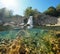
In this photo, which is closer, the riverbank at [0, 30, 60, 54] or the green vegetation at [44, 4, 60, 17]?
the riverbank at [0, 30, 60, 54]

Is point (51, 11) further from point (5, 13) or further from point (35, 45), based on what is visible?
point (35, 45)

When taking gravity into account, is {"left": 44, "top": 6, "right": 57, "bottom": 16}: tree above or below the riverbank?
above

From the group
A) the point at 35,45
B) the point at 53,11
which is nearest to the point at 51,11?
the point at 53,11

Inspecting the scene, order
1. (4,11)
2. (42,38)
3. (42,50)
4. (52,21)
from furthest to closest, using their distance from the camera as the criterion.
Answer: (4,11) → (52,21) → (42,38) → (42,50)

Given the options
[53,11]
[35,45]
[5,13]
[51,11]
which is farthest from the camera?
[5,13]

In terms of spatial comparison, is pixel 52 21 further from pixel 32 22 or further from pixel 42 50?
pixel 42 50

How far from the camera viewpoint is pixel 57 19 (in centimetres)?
3656

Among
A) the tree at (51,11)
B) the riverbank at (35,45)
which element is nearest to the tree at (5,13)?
the tree at (51,11)

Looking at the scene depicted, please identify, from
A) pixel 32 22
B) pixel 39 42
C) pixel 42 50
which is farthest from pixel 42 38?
pixel 32 22

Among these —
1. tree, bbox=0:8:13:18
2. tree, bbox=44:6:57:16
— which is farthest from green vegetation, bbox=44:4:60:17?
tree, bbox=0:8:13:18

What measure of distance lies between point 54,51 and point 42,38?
0.45 m

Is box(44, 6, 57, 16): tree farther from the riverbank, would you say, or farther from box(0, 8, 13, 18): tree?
the riverbank

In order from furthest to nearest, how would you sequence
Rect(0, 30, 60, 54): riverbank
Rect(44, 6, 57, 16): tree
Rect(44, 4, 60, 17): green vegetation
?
Rect(44, 4, 60, 17): green vegetation
Rect(44, 6, 57, 16): tree
Rect(0, 30, 60, 54): riverbank

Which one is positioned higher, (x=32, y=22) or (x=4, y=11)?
(x=4, y=11)
